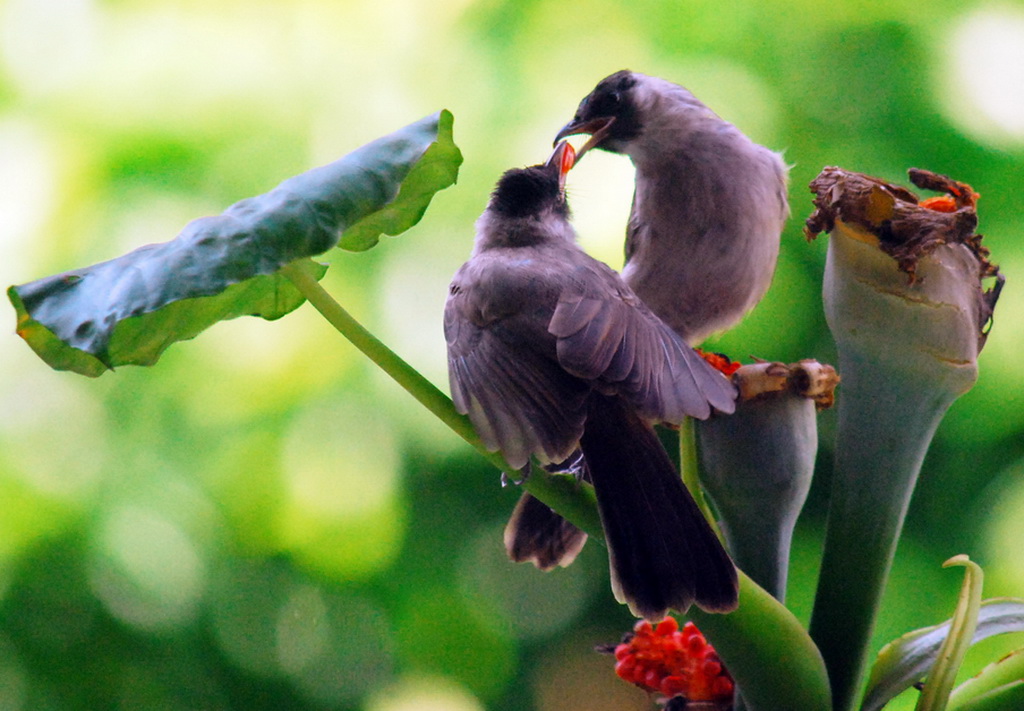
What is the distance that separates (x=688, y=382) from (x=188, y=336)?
17.5 inches

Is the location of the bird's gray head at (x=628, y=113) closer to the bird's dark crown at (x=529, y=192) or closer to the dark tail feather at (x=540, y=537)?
the bird's dark crown at (x=529, y=192)

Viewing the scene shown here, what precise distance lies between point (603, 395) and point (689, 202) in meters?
0.52

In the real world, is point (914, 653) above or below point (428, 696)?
above

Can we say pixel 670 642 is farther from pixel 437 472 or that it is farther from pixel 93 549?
pixel 93 549

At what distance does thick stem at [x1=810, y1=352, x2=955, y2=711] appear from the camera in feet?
3.07

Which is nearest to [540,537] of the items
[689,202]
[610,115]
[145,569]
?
[689,202]

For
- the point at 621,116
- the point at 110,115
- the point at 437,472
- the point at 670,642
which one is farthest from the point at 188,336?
the point at 110,115

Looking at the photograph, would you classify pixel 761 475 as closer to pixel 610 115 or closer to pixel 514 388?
pixel 514 388

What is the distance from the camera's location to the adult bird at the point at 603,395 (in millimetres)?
846

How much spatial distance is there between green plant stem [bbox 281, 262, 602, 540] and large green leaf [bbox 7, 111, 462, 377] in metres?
0.04

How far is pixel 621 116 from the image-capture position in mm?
1495

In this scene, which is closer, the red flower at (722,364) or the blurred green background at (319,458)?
the red flower at (722,364)

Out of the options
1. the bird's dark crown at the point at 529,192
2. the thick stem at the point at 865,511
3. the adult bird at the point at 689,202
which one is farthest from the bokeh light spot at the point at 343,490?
the thick stem at the point at 865,511

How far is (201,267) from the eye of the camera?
2.68 feet
